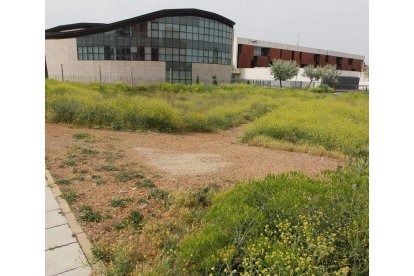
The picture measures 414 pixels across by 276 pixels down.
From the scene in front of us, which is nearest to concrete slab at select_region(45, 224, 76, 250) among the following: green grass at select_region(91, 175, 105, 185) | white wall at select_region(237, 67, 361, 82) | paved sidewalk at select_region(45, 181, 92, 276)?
paved sidewalk at select_region(45, 181, 92, 276)

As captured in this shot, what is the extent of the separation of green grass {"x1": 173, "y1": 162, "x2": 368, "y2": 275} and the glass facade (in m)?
37.9

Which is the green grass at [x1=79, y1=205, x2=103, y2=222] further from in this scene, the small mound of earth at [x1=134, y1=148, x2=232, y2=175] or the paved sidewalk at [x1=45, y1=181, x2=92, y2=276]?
the small mound of earth at [x1=134, y1=148, x2=232, y2=175]

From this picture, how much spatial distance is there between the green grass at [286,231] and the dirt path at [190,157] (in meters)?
1.82

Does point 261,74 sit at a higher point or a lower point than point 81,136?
higher

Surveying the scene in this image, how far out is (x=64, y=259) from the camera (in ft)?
9.62

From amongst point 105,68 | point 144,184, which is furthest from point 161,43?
point 144,184

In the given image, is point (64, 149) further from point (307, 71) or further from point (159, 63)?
point (307, 71)

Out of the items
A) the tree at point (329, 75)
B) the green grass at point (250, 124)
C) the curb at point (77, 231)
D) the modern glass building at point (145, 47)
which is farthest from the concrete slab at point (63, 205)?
the tree at point (329, 75)

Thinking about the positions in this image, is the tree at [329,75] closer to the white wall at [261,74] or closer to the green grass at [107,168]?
the white wall at [261,74]

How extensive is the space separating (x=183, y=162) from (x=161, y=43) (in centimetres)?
3529

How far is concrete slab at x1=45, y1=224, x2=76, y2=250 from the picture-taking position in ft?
10.4

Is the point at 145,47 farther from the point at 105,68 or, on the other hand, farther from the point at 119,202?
the point at 119,202

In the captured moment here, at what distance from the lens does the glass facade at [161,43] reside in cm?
3819
